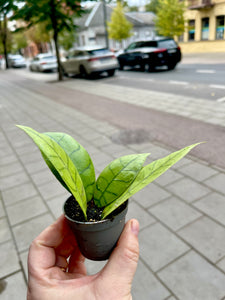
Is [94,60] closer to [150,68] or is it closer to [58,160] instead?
[150,68]

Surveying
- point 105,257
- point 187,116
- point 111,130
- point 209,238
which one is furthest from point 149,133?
point 105,257

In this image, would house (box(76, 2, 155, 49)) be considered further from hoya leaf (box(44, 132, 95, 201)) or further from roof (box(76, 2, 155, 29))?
hoya leaf (box(44, 132, 95, 201))

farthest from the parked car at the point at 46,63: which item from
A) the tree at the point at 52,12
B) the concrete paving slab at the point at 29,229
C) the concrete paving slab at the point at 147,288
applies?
the concrete paving slab at the point at 147,288

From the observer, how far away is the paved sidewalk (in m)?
2.03

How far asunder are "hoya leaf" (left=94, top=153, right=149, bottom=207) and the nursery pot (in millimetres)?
96

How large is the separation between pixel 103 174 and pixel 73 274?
0.59 metres

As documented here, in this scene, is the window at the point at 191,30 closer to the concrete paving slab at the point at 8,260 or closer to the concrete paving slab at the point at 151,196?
the concrete paving slab at the point at 151,196

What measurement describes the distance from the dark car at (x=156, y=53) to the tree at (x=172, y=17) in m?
13.2

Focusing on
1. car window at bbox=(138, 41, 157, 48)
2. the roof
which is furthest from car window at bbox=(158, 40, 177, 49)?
the roof

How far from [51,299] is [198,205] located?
7.35 feet

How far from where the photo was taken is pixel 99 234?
112 centimetres

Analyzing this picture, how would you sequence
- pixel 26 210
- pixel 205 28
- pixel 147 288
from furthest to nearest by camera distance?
pixel 205 28, pixel 26 210, pixel 147 288

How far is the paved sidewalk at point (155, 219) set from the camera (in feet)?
6.64

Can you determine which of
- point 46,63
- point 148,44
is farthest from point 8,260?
point 46,63
